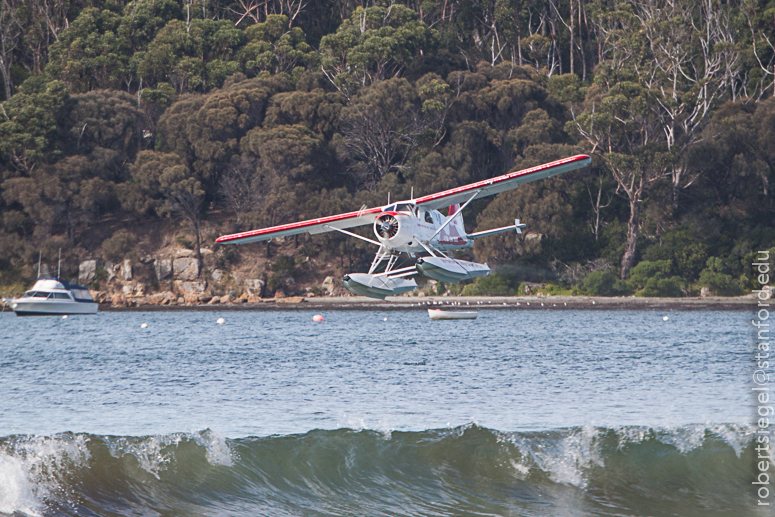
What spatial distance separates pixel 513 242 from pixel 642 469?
133 ft

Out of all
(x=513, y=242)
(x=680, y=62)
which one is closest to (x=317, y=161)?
(x=513, y=242)

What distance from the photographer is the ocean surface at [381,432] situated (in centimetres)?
938

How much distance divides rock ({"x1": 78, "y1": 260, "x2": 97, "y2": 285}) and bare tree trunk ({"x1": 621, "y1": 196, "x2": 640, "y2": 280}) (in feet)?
122

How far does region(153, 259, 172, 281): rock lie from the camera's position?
54.0 metres

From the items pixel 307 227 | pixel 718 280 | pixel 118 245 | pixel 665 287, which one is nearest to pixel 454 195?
pixel 307 227

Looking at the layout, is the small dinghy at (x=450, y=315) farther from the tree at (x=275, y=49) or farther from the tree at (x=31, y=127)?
the tree at (x=31, y=127)

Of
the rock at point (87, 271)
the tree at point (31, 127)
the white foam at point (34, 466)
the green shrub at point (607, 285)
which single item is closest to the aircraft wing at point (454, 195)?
the white foam at point (34, 466)

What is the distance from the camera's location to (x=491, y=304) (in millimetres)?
49562

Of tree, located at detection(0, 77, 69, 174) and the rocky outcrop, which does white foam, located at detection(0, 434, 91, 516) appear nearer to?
the rocky outcrop

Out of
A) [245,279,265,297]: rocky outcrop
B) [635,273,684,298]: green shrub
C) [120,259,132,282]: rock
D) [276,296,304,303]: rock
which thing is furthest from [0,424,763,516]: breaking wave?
[120,259,132,282]: rock

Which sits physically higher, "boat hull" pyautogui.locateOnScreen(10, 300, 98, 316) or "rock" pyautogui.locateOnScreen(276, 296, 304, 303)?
"rock" pyautogui.locateOnScreen(276, 296, 304, 303)

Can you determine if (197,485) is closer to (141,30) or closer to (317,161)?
(317,161)

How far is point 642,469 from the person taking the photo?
1019 cm

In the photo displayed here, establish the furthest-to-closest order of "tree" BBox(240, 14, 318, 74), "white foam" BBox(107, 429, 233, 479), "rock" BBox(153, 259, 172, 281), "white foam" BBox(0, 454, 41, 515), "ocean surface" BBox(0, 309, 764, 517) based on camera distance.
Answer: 1. "tree" BBox(240, 14, 318, 74)
2. "rock" BBox(153, 259, 172, 281)
3. "white foam" BBox(107, 429, 233, 479)
4. "ocean surface" BBox(0, 309, 764, 517)
5. "white foam" BBox(0, 454, 41, 515)
